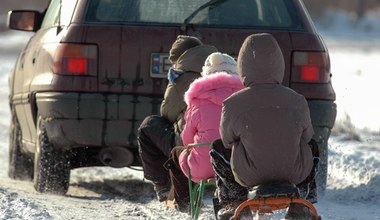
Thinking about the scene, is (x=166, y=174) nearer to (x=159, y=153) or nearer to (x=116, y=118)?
(x=159, y=153)

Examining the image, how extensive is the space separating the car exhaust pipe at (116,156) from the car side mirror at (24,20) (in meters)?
1.78

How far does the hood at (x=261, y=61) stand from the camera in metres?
5.38

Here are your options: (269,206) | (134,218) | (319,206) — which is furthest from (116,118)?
(269,206)

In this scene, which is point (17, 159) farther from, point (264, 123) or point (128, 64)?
point (264, 123)

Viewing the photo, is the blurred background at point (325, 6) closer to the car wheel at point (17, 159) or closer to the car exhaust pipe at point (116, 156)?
the car wheel at point (17, 159)

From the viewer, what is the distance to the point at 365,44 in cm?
4653

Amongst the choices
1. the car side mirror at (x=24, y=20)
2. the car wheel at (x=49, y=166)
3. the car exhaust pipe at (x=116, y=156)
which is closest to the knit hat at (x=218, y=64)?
the car exhaust pipe at (x=116, y=156)

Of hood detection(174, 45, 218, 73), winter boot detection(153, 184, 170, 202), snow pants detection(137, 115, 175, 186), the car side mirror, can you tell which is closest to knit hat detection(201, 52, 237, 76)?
hood detection(174, 45, 218, 73)

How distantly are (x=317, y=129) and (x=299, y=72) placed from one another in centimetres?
39

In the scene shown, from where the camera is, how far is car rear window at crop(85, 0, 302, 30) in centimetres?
741

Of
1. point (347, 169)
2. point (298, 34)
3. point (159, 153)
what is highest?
point (298, 34)

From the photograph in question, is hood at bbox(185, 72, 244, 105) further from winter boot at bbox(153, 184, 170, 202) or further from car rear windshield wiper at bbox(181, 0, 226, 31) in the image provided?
car rear windshield wiper at bbox(181, 0, 226, 31)

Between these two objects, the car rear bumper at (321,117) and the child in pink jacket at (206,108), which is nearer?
the child in pink jacket at (206,108)

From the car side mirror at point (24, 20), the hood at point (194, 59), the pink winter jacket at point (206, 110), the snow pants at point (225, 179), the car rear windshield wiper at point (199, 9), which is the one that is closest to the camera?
the snow pants at point (225, 179)
